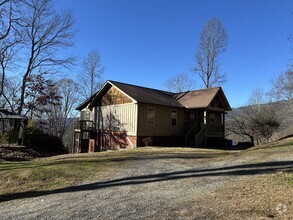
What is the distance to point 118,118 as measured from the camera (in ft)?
78.3

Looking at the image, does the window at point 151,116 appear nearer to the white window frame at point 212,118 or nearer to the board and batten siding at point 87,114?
the board and batten siding at point 87,114

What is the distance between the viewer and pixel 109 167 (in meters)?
11.8

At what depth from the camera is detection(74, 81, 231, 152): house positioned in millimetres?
22406

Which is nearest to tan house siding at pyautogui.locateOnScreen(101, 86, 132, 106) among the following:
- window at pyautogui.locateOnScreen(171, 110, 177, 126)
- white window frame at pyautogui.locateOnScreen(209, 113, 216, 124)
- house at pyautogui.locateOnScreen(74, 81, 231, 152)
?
house at pyautogui.locateOnScreen(74, 81, 231, 152)

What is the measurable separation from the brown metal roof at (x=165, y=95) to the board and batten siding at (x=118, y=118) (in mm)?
941

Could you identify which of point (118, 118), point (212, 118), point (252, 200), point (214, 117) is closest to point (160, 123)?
point (118, 118)

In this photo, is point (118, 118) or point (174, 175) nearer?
point (174, 175)

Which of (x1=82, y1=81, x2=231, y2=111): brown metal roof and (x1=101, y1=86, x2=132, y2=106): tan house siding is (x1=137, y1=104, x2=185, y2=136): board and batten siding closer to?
(x1=82, y1=81, x2=231, y2=111): brown metal roof

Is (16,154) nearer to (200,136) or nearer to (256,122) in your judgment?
(200,136)

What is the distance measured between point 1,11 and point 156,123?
43.0 ft

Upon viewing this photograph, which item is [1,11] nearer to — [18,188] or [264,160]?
[18,188]

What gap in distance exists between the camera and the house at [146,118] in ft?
73.5

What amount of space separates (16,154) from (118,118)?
26.1 ft

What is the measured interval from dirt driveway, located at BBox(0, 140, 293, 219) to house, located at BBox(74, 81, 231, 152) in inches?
443
